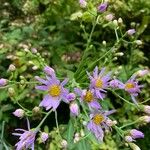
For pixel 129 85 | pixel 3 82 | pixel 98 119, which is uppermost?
pixel 3 82

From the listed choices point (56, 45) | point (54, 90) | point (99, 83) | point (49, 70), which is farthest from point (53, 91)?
point (56, 45)

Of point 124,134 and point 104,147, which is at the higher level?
point 124,134

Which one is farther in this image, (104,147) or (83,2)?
(104,147)

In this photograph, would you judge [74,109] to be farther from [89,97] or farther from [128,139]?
[128,139]

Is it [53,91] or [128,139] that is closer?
[128,139]

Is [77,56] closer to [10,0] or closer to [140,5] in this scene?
[140,5]

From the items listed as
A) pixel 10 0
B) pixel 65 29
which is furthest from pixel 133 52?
pixel 10 0

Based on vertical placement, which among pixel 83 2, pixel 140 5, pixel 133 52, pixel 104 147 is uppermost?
pixel 83 2
